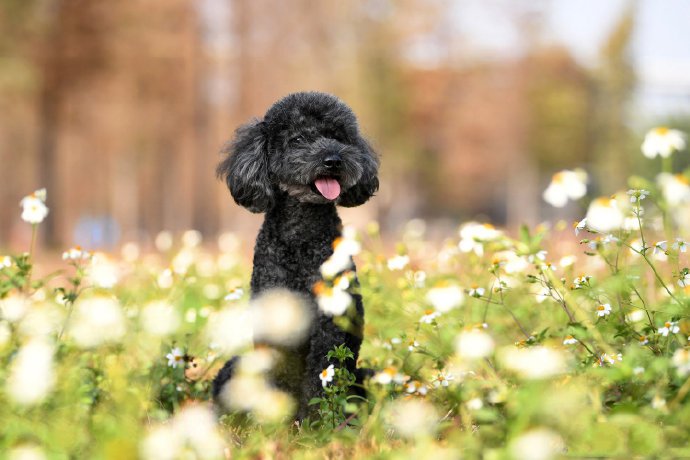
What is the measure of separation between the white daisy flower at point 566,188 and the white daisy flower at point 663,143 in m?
0.27

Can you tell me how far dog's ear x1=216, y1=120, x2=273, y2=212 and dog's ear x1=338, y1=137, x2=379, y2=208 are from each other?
0.45 metres

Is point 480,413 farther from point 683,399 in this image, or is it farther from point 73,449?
point 73,449

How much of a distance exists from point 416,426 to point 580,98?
122 feet

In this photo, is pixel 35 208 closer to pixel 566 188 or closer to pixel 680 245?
pixel 566 188

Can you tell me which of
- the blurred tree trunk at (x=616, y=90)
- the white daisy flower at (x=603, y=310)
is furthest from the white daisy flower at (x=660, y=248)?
the blurred tree trunk at (x=616, y=90)

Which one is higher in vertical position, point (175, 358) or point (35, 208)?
point (35, 208)

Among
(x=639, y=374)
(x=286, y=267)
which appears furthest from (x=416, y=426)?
(x=286, y=267)

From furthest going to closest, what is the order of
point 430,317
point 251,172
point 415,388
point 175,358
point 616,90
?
point 616,90 < point 251,172 < point 175,358 < point 415,388 < point 430,317

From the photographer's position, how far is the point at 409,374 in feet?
10.6

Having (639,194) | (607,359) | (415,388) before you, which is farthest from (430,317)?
(639,194)

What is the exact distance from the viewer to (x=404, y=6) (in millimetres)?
22641

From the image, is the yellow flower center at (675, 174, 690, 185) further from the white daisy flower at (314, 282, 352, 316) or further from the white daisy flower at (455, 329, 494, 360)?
the white daisy flower at (314, 282, 352, 316)

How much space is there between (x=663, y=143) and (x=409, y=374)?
1465 mm

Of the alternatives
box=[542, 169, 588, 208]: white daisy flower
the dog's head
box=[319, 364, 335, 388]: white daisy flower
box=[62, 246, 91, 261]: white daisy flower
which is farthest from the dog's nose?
box=[62, 246, 91, 261]: white daisy flower
